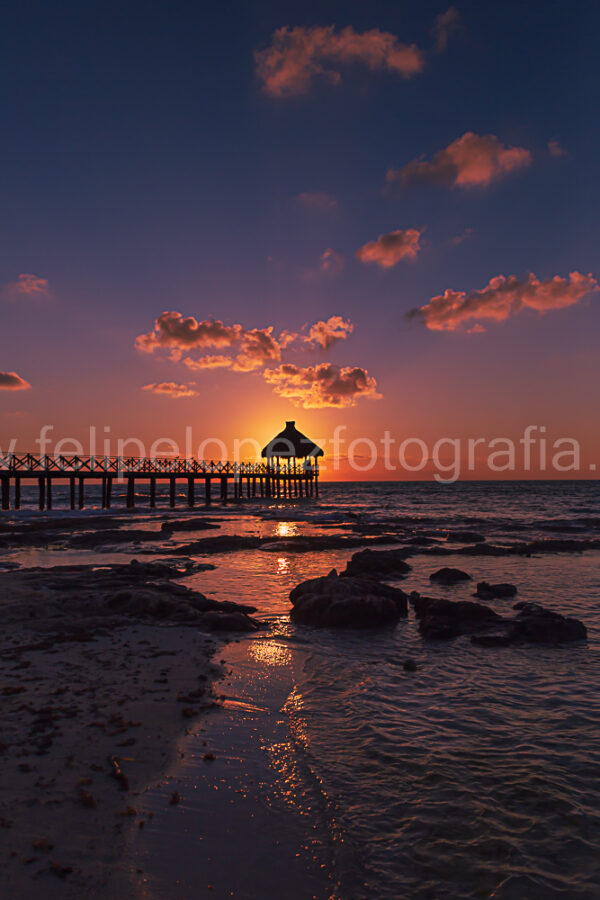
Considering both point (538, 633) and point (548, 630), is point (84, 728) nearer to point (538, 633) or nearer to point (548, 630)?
point (538, 633)

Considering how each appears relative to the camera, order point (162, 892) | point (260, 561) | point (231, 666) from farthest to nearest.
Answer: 1. point (260, 561)
2. point (231, 666)
3. point (162, 892)

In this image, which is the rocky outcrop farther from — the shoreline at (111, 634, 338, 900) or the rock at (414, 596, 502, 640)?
the shoreline at (111, 634, 338, 900)

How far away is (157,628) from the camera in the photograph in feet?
33.0

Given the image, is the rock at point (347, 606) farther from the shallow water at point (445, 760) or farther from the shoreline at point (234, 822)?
the shoreline at point (234, 822)

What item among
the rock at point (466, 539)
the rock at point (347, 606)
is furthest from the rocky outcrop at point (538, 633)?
the rock at point (466, 539)

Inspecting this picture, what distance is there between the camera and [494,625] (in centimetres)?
1065

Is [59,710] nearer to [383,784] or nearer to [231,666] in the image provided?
[231,666]

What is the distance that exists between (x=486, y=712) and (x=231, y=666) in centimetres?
391

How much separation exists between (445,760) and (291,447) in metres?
58.4

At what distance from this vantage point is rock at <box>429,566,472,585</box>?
15844mm

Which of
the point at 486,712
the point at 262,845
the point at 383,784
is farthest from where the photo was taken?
the point at 486,712

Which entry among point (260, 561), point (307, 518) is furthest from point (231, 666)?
point (307, 518)

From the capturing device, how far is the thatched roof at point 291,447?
63.4 metres

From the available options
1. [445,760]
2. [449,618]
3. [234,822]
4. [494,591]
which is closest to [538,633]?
[449,618]
